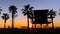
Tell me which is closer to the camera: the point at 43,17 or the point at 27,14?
the point at 27,14

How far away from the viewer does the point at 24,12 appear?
69.5m

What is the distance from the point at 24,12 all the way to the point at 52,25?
16316mm

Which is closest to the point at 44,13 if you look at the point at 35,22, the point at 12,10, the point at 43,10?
the point at 43,10

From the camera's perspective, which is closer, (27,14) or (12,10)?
(27,14)

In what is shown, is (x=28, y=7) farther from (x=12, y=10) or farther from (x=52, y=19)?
(x=52, y=19)

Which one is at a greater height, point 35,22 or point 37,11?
point 37,11

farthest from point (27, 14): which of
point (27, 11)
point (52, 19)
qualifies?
point (52, 19)

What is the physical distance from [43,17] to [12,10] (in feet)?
52.3

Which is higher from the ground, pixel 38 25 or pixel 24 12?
pixel 24 12

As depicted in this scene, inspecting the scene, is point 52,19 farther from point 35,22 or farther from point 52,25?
point 35,22

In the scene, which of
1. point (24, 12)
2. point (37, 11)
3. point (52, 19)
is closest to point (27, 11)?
point (24, 12)

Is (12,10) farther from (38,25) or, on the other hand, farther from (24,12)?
(38,25)

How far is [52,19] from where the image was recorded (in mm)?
75375

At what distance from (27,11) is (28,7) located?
2.12 metres
